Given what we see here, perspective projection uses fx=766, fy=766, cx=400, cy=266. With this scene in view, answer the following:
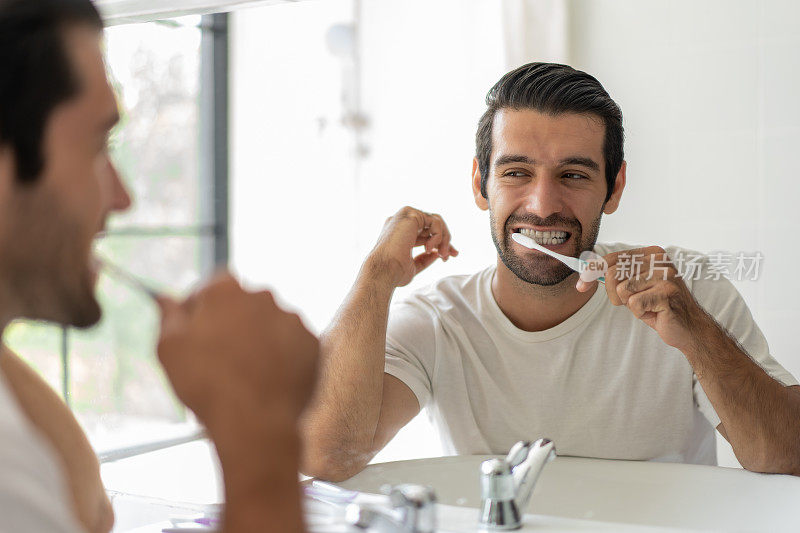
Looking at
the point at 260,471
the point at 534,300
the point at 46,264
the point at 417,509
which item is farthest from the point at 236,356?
the point at 534,300

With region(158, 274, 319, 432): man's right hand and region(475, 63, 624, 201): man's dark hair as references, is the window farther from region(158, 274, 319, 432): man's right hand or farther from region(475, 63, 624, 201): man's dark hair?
region(158, 274, 319, 432): man's right hand

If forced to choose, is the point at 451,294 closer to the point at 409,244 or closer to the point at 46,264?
the point at 409,244

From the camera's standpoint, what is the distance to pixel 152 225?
3.05ft

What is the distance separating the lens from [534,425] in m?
0.84

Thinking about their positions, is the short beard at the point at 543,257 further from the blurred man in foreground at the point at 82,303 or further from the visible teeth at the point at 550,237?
the blurred man in foreground at the point at 82,303

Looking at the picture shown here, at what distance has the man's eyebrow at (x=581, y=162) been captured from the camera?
76 cm

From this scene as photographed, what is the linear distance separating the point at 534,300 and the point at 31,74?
53 centimetres

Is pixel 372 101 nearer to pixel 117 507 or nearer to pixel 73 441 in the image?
pixel 73 441

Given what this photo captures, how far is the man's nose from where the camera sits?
2.53ft

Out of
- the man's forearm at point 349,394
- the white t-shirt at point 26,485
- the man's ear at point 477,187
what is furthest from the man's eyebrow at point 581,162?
the white t-shirt at point 26,485

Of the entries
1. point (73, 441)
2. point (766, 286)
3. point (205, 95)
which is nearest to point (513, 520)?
point (766, 286)

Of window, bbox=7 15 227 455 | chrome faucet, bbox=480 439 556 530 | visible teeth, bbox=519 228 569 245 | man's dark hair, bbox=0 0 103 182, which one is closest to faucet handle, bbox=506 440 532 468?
chrome faucet, bbox=480 439 556 530

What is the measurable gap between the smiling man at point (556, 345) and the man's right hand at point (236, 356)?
409mm

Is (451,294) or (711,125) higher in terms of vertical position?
(711,125)
